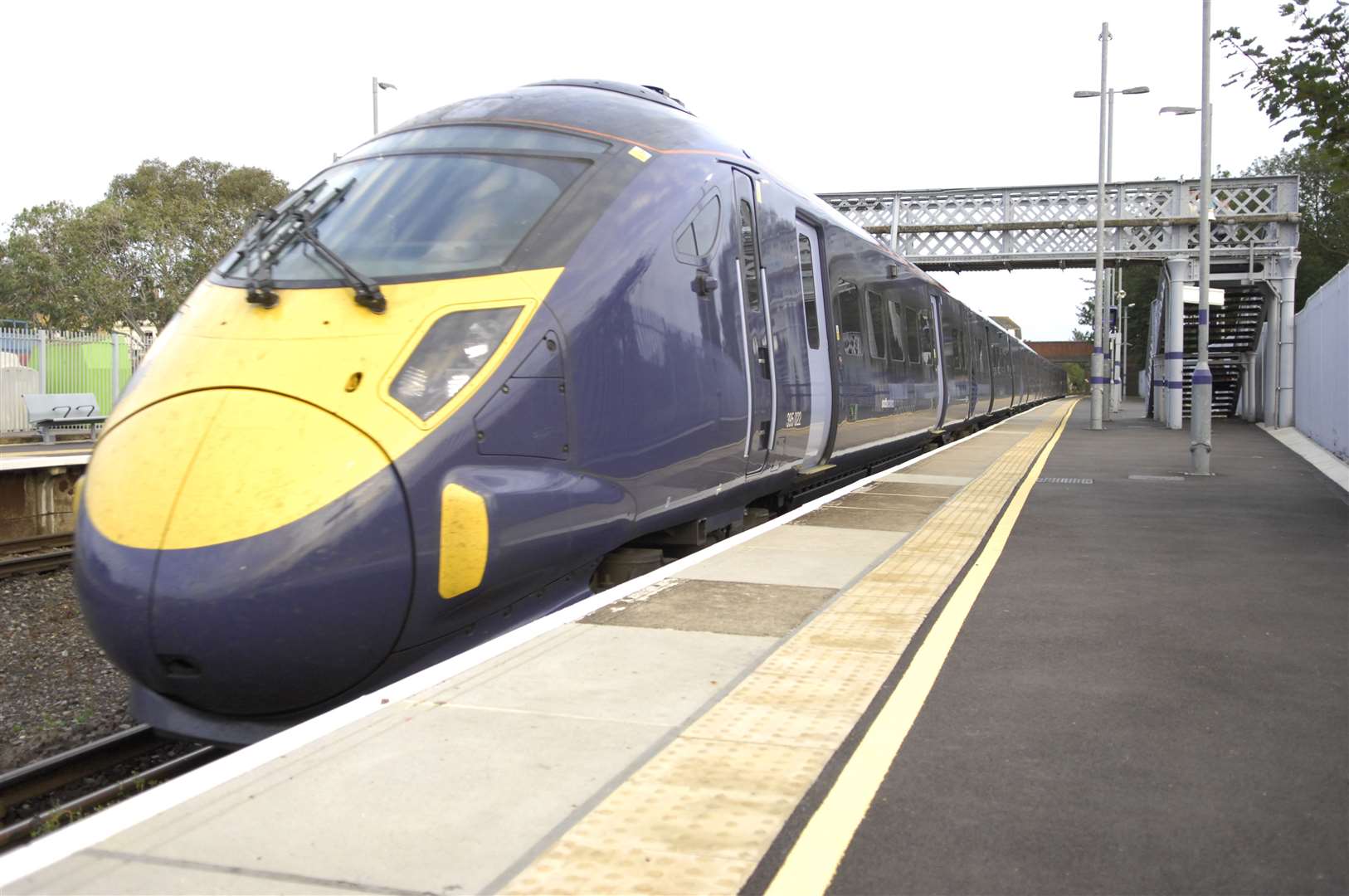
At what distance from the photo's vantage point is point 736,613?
566 centimetres

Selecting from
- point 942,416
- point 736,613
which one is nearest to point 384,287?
point 736,613

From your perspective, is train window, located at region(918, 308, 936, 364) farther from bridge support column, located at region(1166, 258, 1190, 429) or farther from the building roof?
the building roof

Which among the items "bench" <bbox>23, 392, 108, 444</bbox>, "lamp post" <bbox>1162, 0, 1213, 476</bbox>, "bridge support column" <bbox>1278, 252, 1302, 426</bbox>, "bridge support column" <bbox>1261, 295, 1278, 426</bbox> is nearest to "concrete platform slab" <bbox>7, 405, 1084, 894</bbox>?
"lamp post" <bbox>1162, 0, 1213, 476</bbox>

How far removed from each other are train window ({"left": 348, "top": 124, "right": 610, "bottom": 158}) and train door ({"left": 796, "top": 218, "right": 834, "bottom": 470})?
3389 mm

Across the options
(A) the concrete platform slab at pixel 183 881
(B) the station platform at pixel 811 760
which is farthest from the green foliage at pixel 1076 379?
(A) the concrete platform slab at pixel 183 881

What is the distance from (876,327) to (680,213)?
6712mm

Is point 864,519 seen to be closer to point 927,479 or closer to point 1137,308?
point 927,479

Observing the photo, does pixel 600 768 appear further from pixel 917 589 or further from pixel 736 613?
pixel 917 589

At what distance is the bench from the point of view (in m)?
21.6

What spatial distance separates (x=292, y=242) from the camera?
557cm

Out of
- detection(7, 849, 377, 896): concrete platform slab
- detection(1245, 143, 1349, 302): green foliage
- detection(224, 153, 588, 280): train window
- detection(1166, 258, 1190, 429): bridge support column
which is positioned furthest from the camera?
detection(1245, 143, 1349, 302): green foliage

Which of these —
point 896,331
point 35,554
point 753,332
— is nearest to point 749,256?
point 753,332

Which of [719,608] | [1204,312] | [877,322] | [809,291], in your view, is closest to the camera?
[719,608]

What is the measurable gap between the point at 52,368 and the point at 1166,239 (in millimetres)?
26463
